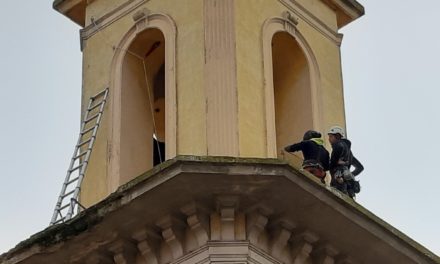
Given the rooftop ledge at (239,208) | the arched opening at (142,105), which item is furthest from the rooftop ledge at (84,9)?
the rooftop ledge at (239,208)

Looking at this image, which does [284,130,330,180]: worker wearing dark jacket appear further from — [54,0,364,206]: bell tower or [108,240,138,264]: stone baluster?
[108,240,138,264]: stone baluster

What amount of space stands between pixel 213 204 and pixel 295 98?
3.92m

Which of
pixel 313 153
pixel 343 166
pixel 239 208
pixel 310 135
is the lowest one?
pixel 239 208

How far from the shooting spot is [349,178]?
21297 millimetres

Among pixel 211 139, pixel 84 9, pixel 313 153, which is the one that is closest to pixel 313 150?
pixel 313 153

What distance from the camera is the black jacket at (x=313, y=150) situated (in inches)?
838

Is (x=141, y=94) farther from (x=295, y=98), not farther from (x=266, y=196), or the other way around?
(x=266, y=196)

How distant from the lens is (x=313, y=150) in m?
21.4

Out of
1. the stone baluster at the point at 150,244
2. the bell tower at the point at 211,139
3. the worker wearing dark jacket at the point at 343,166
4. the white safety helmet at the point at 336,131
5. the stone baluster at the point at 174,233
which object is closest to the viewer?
the bell tower at the point at 211,139

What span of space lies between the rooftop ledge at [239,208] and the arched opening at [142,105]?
7.07 ft

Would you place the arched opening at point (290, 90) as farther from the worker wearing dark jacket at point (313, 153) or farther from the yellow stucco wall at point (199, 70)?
the worker wearing dark jacket at point (313, 153)

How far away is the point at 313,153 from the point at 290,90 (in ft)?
7.74

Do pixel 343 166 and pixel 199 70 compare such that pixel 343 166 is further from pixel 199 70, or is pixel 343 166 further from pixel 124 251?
pixel 124 251

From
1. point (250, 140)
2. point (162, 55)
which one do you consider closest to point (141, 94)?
point (162, 55)
